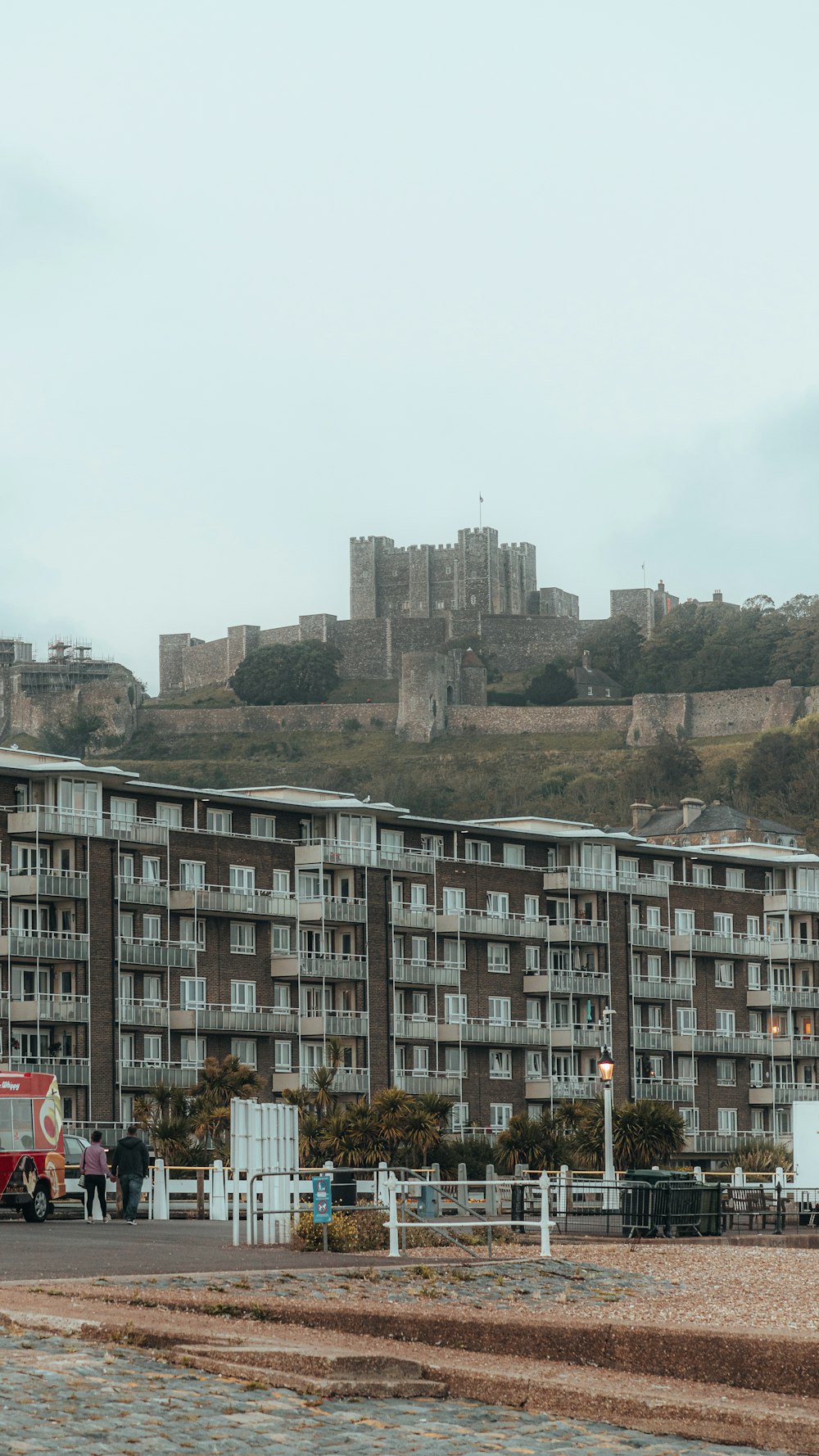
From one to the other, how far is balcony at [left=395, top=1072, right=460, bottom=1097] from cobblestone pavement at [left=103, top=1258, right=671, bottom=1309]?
59.2m

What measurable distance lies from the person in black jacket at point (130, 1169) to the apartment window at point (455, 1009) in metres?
50.3

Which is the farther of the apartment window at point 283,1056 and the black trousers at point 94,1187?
the apartment window at point 283,1056

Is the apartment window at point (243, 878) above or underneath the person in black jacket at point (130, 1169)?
above

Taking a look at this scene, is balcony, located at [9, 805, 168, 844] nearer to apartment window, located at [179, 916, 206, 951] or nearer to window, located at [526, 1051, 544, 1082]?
apartment window, located at [179, 916, 206, 951]

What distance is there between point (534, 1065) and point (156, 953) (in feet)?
66.6

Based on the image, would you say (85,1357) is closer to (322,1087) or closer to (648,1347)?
(648,1347)

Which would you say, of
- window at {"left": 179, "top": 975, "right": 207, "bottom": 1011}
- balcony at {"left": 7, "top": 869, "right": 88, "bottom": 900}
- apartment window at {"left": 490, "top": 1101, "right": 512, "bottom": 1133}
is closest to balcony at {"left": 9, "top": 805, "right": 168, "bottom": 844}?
balcony at {"left": 7, "top": 869, "right": 88, "bottom": 900}

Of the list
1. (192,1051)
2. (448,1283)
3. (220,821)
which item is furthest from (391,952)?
(448,1283)

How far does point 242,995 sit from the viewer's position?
82188 millimetres

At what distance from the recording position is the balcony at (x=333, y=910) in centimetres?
8419

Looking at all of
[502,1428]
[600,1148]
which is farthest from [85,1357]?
[600,1148]

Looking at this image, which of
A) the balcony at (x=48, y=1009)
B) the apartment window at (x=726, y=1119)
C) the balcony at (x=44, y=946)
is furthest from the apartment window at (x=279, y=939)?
the apartment window at (x=726, y=1119)

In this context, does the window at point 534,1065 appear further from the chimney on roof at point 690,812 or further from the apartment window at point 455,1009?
the chimney on roof at point 690,812

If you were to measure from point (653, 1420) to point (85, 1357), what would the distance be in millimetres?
4220
